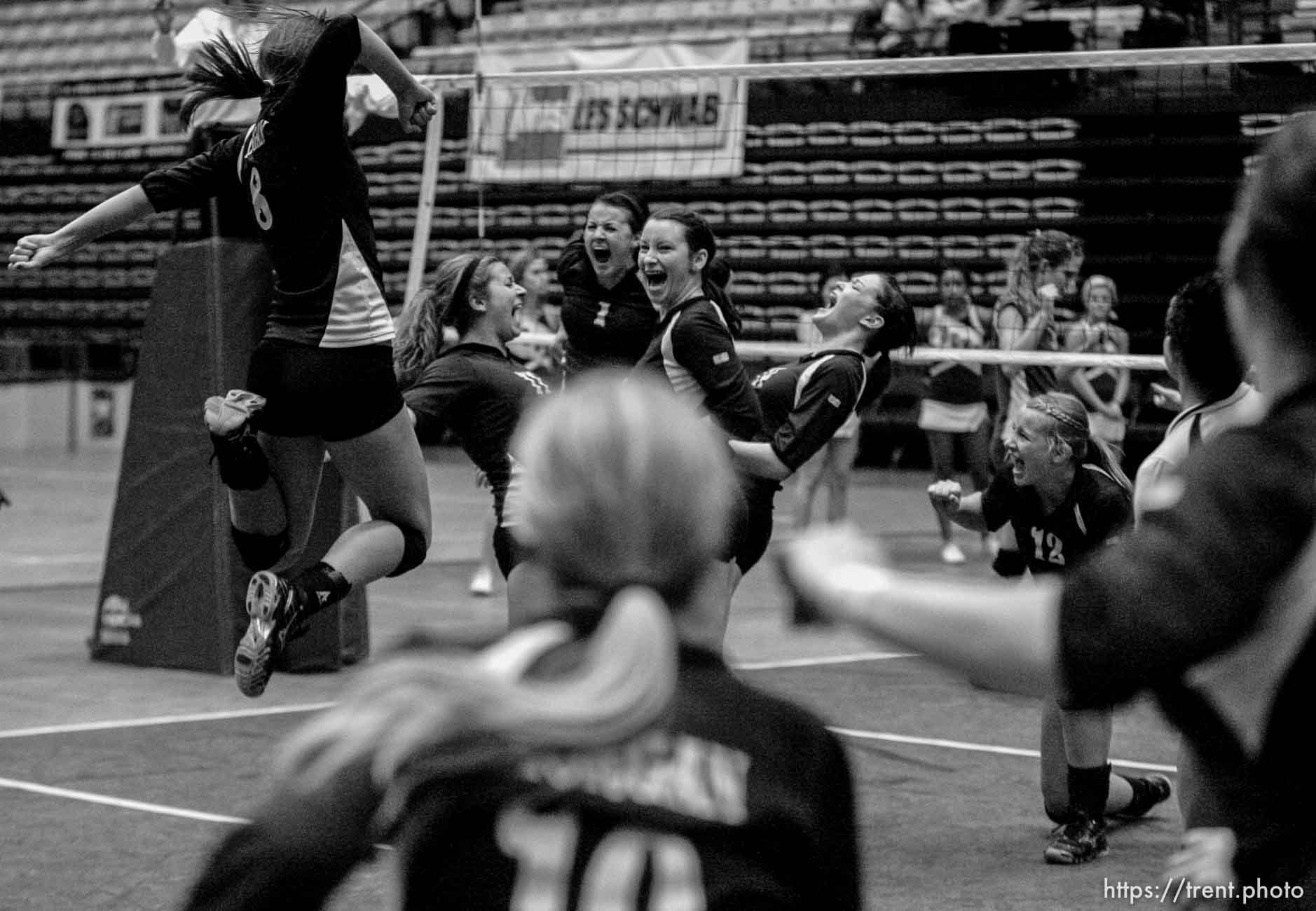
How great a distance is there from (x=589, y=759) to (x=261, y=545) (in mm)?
4323

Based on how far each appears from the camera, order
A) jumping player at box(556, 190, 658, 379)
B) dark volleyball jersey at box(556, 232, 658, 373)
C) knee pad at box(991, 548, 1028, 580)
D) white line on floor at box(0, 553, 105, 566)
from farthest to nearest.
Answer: white line on floor at box(0, 553, 105, 566) < dark volleyball jersey at box(556, 232, 658, 373) < jumping player at box(556, 190, 658, 379) < knee pad at box(991, 548, 1028, 580)

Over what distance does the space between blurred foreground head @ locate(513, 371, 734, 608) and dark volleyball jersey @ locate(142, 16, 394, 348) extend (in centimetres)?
→ 377

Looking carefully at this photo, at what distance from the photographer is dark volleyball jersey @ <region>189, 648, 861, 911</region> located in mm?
1708

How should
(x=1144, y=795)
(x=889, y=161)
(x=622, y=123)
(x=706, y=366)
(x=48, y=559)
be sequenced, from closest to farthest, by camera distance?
(x=1144, y=795) → (x=706, y=366) → (x=48, y=559) → (x=622, y=123) → (x=889, y=161)

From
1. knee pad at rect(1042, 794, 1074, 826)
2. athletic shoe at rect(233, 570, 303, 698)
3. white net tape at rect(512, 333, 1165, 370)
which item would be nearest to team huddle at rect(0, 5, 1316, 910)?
knee pad at rect(1042, 794, 1074, 826)

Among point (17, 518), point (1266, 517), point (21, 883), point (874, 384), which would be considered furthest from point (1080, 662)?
point (17, 518)

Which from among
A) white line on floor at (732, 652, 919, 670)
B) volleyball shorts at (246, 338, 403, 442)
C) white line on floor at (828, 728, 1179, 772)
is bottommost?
white line on floor at (732, 652, 919, 670)

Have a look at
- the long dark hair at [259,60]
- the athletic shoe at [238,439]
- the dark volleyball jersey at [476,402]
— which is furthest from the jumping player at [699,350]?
the long dark hair at [259,60]

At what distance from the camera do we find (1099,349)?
11.3 metres

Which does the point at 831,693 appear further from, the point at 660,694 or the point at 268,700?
the point at 660,694

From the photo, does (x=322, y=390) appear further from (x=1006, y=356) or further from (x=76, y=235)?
(x=1006, y=356)

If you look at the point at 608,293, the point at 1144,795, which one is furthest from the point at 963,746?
the point at 608,293

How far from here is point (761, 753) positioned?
175cm

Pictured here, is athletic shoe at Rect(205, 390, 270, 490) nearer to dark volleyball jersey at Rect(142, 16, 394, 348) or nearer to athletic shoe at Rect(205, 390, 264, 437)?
athletic shoe at Rect(205, 390, 264, 437)
